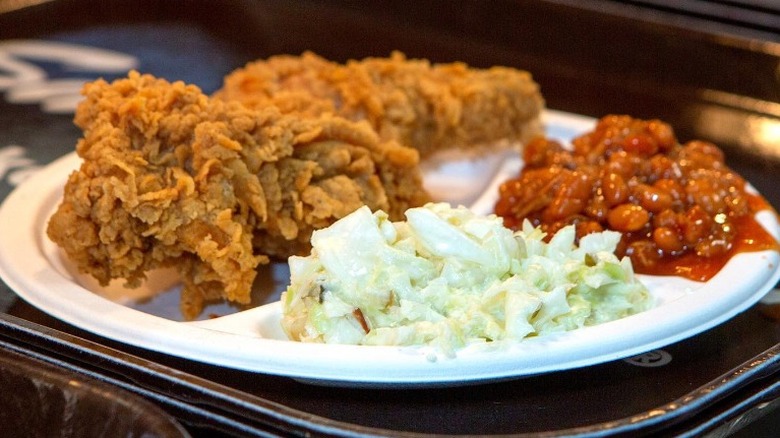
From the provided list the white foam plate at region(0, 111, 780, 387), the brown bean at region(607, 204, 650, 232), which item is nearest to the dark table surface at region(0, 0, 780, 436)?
the white foam plate at region(0, 111, 780, 387)

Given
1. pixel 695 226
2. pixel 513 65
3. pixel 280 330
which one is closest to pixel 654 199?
pixel 695 226

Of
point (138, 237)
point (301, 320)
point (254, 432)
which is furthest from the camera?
point (138, 237)

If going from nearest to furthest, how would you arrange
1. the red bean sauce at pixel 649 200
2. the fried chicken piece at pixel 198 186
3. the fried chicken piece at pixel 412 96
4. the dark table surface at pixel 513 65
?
1. the dark table surface at pixel 513 65
2. the fried chicken piece at pixel 198 186
3. the red bean sauce at pixel 649 200
4. the fried chicken piece at pixel 412 96

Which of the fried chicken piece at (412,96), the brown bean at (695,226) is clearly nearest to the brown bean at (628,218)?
the brown bean at (695,226)

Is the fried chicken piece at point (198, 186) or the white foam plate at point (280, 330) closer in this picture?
the white foam plate at point (280, 330)

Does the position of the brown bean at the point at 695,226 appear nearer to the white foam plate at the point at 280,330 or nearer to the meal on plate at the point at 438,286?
the white foam plate at the point at 280,330

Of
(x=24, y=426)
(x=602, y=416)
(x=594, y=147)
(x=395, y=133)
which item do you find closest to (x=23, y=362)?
(x=24, y=426)

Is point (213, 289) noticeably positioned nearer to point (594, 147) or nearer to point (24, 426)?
point (24, 426)
